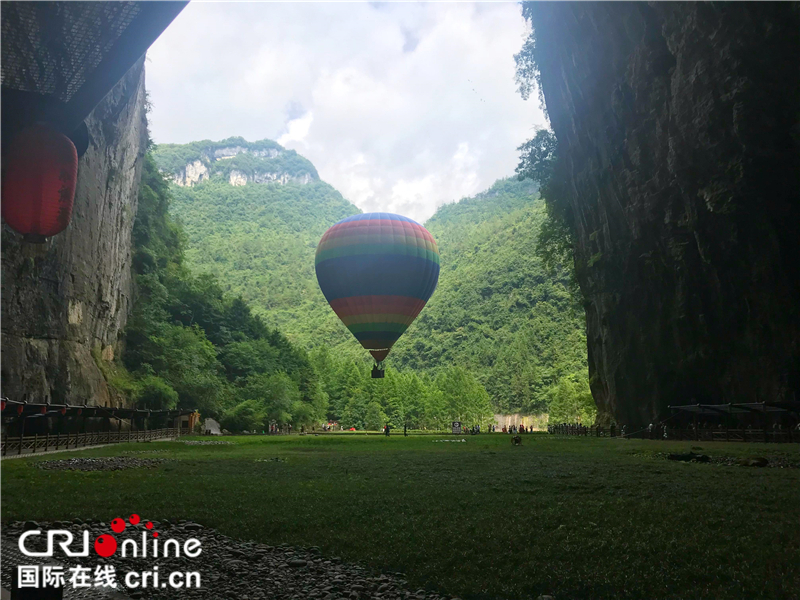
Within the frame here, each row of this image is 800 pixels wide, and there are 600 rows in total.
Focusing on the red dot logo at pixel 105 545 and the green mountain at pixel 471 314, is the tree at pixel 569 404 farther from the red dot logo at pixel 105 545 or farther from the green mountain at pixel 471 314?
the red dot logo at pixel 105 545

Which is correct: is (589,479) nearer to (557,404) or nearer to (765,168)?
(765,168)

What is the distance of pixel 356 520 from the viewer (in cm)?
1007

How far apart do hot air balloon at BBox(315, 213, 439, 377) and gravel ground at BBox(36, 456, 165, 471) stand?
23.7 metres

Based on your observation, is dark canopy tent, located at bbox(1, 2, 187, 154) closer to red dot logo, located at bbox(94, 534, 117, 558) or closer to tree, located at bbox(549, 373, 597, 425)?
red dot logo, located at bbox(94, 534, 117, 558)

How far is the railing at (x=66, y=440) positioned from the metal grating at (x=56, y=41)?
69.9ft

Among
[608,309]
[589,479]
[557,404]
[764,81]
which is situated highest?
[764,81]

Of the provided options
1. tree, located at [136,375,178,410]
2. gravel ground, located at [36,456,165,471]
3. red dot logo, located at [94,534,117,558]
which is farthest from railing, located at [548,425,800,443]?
tree, located at [136,375,178,410]

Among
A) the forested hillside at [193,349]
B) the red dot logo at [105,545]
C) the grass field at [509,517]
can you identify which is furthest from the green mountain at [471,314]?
the red dot logo at [105,545]

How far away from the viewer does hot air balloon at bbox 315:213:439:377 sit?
4269 cm

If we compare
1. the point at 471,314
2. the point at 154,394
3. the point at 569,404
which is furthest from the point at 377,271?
the point at 471,314

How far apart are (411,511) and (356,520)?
1159mm

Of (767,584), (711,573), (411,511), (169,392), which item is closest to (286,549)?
(411,511)

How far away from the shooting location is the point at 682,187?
30.7 m

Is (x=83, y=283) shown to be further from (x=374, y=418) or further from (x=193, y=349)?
(x=374, y=418)
